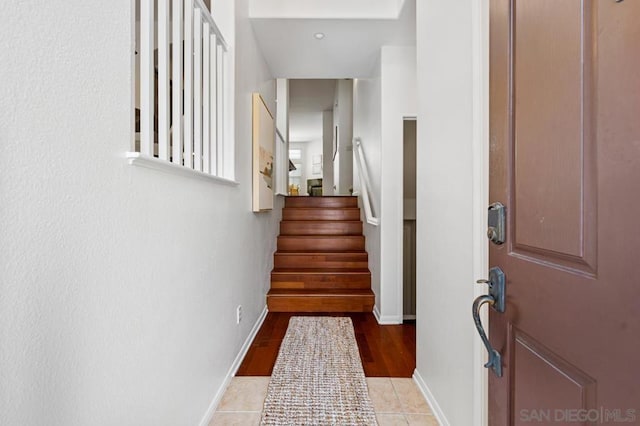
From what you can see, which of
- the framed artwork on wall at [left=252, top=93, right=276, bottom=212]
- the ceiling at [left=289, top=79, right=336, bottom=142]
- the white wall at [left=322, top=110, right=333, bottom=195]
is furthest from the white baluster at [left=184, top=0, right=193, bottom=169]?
the white wall at [left=322, top=110, right=333, bottom=195]

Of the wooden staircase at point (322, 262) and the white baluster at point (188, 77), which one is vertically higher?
the white baluster at point (188, 77)

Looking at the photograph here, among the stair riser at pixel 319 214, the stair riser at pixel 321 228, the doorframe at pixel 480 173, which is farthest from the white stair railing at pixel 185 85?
the stair riser at pixel 319 214

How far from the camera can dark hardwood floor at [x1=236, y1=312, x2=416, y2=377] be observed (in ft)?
7.02

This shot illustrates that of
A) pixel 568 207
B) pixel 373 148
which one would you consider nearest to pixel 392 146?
pixel 373 148

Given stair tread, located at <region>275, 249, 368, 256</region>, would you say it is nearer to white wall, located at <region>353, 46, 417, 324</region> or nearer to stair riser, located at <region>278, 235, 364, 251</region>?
stair riser, located at <region>278, 235, 364, 251</region>

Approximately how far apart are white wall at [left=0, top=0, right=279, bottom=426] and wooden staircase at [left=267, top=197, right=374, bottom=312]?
201 centimetres

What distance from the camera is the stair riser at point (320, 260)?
12.4ft

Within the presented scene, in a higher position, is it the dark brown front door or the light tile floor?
the dark brown front door

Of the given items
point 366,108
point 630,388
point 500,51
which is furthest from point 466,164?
point 366,108

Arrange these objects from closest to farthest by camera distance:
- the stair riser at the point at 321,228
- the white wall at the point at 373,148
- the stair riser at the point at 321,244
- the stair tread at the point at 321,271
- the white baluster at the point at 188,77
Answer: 1. the white baluster at the point at 188,77
2. the white wall at the point at 373,148
3. the stair tread at the point at 321,271
4. the stair riser at the point at 321,244
5. the stair riser at the point at 321,228

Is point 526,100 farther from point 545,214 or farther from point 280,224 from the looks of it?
point 280,224

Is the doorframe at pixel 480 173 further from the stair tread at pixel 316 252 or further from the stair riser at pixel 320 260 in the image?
the stair tread at pixel 316 252

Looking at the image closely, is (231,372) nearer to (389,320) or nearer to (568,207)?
(389,320)

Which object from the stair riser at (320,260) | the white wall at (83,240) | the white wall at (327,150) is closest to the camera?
the white wall at (83,240)
